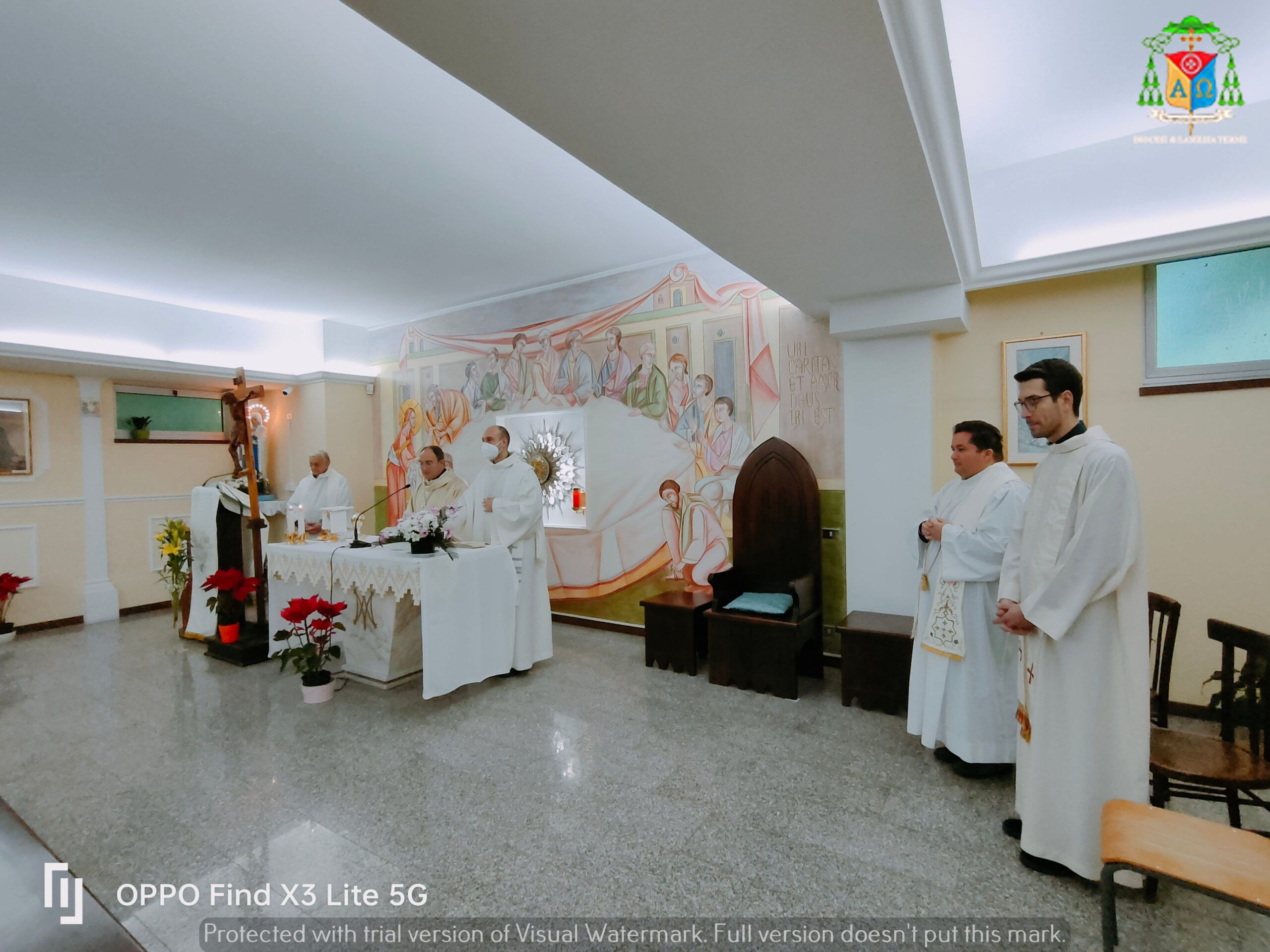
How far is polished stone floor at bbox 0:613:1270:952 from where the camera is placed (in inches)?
93.0

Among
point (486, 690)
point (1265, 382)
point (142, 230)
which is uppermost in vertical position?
point (142, 230)

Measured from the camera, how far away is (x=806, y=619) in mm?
4711

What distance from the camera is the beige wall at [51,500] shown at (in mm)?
6891

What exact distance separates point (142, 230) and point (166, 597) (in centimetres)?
500

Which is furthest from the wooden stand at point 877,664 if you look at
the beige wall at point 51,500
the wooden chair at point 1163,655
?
the beige wall at point 51,500

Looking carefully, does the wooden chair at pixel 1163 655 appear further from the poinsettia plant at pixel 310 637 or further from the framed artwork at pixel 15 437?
the framed artwork at pixel 15 437

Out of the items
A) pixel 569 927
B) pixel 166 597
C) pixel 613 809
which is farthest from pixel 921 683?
pixel 166 597

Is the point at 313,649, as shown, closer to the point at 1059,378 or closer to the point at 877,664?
the point at 877,664

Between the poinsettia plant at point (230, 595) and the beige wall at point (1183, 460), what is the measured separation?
659cm

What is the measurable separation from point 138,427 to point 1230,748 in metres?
10.4

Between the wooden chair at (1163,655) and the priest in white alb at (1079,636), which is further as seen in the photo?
the wooden chair at (1163,655)

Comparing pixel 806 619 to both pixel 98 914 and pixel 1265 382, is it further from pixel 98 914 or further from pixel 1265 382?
pixel 98 914

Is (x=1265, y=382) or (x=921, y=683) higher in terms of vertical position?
(x=1265, y=382)

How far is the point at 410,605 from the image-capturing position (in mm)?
4781
